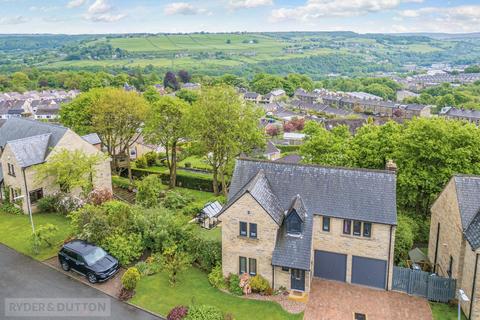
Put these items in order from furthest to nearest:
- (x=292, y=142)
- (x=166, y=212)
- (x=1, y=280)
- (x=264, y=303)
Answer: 1. (x=292, y=142)
2. (x=166, y=212)
3. (x=1, y=280)
4. (x=264, y=303)

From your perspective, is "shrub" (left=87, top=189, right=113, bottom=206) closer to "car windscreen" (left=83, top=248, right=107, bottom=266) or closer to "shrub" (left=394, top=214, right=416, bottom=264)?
"car windscreen" (left=83, top=248, right=107, bottom=266)

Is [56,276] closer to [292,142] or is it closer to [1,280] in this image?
[1,280]

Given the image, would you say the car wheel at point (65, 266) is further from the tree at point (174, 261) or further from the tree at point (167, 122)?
the tree at point (167, 122)

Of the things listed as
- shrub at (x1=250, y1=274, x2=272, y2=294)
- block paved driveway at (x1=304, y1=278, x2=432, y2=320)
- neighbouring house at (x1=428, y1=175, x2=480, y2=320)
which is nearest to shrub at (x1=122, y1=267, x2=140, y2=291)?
shrub at (x1=250, y1=274, x2=272, y2=294)

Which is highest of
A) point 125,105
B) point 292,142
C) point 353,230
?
point 125,105

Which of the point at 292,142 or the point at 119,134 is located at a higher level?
the point at 119,134

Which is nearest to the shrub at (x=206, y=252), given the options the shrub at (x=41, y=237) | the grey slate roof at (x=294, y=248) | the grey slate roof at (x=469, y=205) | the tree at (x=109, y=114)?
the grey slate roof at (x=294, y=248)

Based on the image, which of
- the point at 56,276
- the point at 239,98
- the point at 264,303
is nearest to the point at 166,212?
the point at 56,276
